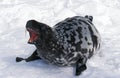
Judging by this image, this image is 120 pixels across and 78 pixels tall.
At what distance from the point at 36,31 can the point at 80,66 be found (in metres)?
0.61

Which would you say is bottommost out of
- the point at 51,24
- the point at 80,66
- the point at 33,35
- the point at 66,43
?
the point at 80,66

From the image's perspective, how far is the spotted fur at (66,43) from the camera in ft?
12.0

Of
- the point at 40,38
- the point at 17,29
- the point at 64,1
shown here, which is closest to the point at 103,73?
the point at 40,38

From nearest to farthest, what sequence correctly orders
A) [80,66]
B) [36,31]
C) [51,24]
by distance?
[36,31], [80,66], [51,24]

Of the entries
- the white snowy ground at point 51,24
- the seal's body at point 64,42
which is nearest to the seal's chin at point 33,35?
the seal's body at point 64,42

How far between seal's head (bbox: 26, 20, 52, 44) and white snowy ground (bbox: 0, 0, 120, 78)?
0.39 meters

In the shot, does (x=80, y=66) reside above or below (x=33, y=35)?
below

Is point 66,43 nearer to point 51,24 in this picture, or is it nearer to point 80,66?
point 80,66

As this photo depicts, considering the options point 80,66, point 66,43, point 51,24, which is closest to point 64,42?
point 66,43

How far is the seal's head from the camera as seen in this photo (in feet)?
11.6

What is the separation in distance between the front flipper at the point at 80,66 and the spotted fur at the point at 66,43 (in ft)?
0.08

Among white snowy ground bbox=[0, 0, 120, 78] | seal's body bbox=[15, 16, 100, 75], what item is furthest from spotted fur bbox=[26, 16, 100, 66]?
white snowy ground bbox=[0, 0, 120, 78]

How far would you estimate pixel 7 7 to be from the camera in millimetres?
5570

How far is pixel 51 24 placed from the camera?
16.7ft
